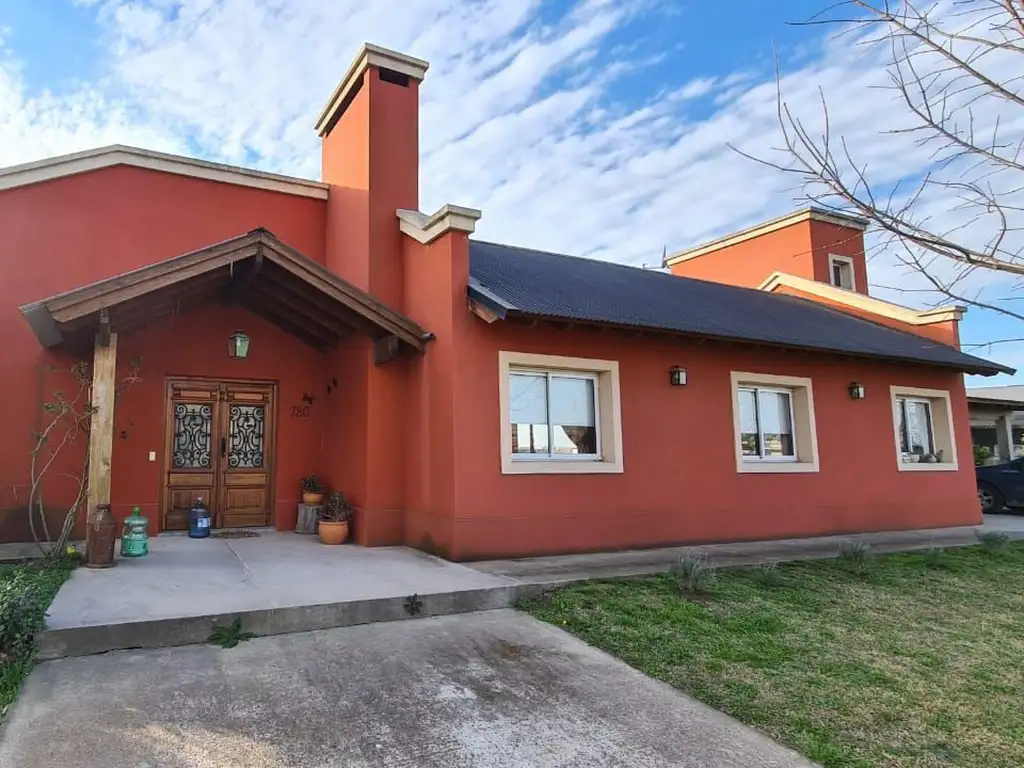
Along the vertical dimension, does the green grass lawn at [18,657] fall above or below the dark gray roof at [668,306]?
below

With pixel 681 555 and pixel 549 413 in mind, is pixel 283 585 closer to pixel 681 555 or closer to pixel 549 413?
pixel 549 413

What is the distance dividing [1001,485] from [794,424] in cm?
845

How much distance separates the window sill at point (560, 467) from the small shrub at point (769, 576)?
2117mm

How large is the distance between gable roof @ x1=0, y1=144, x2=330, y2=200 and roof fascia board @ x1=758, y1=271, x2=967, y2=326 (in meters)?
11.3

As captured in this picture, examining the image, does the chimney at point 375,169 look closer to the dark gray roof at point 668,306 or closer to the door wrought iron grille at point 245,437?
the dark gray roof at point 668,306

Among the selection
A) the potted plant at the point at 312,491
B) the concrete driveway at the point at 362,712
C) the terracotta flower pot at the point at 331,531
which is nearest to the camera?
the concrete driveway at the point at 362,712

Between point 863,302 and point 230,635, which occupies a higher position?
point 863,302

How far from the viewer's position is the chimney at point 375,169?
29.9 feet

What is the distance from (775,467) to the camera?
10000mm

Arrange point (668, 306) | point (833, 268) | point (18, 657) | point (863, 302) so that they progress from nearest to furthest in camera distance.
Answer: point (18, 657) < point (668, 306) < point (863, 302) < point (833, 268)

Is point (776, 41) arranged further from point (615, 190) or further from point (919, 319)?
point (919, 319)

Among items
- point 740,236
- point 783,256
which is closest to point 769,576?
point 783,256

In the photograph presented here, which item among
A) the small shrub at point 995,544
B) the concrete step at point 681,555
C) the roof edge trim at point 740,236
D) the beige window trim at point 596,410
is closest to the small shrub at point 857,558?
the concrete step at point 681,555

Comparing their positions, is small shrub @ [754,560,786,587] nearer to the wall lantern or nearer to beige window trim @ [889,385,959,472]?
beige window trim @ [889,385,959,472]
